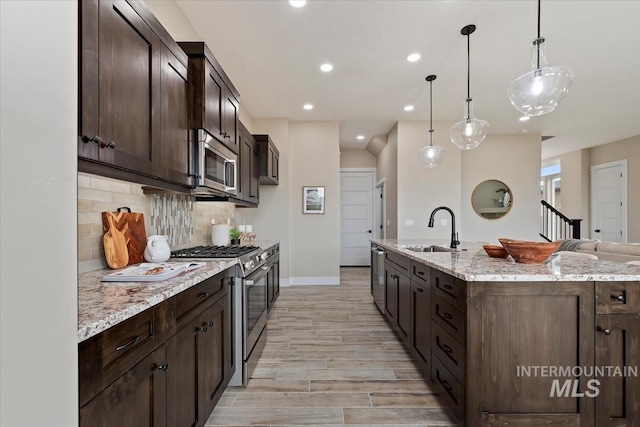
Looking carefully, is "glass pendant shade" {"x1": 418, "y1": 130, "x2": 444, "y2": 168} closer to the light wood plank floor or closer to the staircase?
the light wood plank floor

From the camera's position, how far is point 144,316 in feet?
3.44

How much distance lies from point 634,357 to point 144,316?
2.30 metres

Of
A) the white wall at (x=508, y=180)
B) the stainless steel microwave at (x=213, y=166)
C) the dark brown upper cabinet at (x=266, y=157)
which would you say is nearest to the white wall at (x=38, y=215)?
the stainless steel microwave at (x=213, y=166)

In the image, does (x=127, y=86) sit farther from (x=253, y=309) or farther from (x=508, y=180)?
(x=508, y=180)

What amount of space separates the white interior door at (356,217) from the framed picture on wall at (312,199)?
6.69ft

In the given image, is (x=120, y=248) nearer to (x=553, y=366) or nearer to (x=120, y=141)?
(x=120, y=141)

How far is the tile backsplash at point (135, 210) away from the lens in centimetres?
151

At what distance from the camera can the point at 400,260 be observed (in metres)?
2.76

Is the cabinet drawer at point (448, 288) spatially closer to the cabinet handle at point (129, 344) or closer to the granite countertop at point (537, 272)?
the granite countertop at point (537, 272)

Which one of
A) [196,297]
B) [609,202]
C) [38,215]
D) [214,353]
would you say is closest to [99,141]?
[38,215]

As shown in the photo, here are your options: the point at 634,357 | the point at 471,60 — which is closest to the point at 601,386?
the point at 634,357

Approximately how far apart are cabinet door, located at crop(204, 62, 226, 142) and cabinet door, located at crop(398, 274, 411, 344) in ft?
6.72

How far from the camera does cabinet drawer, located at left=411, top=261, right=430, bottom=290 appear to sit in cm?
206

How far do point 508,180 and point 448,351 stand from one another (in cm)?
573
